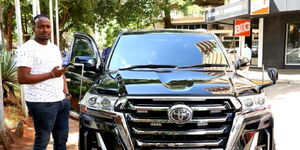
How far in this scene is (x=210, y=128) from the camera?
2.79 meters

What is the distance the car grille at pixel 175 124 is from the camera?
272 centimetres

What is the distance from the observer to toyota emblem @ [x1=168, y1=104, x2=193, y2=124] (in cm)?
269

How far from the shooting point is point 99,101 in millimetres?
2920

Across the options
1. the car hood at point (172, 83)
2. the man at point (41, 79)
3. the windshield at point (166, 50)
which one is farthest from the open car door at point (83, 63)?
the car hood at point (172, 83)

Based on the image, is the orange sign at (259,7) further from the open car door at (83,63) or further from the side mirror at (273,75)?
the side mirror at (273,75)

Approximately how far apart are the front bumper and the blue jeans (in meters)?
0.36

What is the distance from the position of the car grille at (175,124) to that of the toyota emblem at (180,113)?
4cm

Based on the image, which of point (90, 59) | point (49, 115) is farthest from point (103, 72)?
point (49, 115)

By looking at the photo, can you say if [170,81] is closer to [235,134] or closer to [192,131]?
[192,131]

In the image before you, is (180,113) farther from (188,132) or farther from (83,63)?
(83,63)

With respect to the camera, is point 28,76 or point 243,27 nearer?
point 28,76

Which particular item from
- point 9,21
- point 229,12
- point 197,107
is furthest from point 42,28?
point 229,12

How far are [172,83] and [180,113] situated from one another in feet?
1.37

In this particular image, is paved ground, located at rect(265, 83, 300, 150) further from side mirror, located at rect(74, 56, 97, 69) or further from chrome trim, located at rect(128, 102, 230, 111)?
side mirror, located at rect(74, 56, 97, 69)
